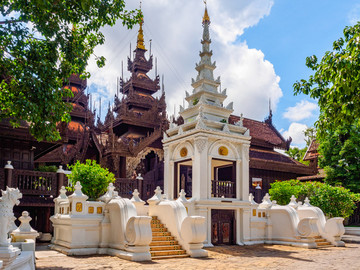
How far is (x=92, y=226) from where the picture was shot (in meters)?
11.2

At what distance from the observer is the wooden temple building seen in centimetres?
1480

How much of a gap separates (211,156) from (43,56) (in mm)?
6675

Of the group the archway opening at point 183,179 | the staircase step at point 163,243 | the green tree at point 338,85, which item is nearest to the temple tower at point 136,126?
the archway opening at point 183,179

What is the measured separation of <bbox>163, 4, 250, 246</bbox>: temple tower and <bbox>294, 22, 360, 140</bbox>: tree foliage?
5600 millimetres

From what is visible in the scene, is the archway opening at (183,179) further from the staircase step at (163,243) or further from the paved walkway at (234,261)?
the staircase step at (163,243)

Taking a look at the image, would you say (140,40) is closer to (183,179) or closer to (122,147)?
(122,147)

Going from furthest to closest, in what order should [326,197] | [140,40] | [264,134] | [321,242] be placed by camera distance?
[140,40], [264,134], [326,197], [321,242]

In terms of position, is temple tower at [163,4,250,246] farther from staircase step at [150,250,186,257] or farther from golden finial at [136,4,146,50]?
golden finial at [136,4,146,50]

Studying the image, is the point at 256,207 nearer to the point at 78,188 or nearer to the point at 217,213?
the point at 217,213

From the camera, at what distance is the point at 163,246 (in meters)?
11.0

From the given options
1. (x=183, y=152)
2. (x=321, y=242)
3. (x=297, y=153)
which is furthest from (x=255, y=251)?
(x=297, y=153)

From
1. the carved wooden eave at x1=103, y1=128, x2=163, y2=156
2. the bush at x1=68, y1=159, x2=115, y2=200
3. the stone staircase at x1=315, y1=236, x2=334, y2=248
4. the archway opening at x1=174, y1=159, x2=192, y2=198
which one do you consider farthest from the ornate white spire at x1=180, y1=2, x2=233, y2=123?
the carved wooden eave at x1=103, y1=128, x2=163, y2=156

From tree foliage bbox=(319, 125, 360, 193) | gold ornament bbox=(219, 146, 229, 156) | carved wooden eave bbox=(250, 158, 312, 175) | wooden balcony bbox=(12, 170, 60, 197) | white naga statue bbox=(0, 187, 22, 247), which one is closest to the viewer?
white naga statue bbox=(0, 187, 22, 247)

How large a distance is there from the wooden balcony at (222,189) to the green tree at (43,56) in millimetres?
6071
